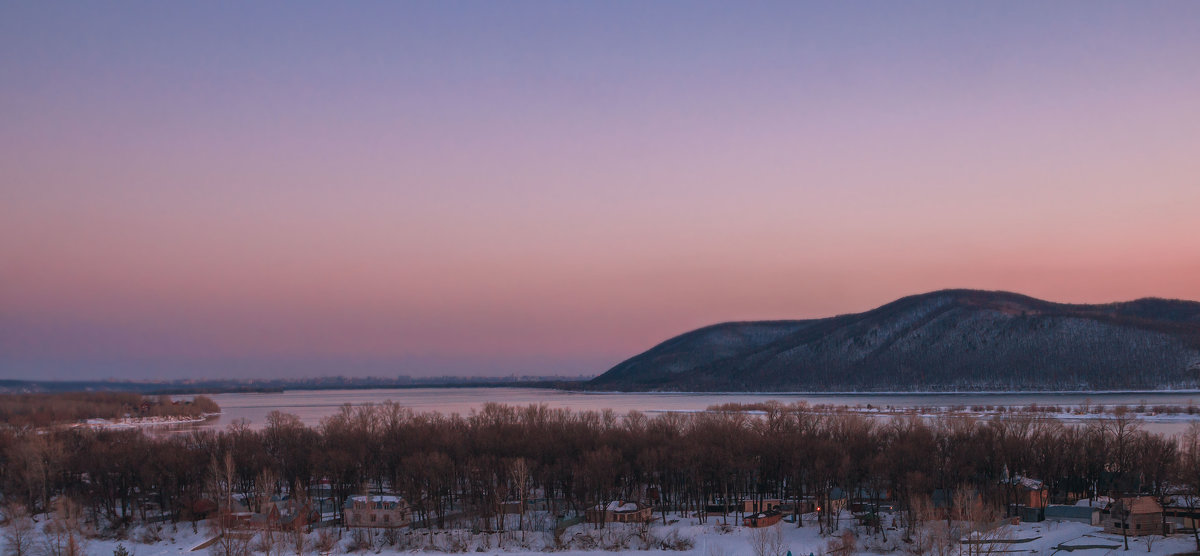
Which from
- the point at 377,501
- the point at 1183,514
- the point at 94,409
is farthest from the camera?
the point at 94,409

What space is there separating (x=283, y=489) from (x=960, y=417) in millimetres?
42449

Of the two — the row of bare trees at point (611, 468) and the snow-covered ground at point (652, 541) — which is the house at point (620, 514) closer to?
the snow-covered ground at point (652, 541)

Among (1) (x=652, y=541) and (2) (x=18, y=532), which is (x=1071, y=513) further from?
(2) (x=18, y=532)

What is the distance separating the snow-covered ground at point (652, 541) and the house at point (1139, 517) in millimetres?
634

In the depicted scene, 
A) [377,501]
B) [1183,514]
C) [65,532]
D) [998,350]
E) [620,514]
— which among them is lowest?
[65,532]

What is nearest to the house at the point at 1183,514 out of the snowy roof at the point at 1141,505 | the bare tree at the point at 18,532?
the snowy roof at the point at 1141,505

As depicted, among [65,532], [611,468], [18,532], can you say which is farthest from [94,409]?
[611,468]

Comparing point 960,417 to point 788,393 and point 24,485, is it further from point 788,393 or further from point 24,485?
point 788,393

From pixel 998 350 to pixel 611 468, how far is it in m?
136

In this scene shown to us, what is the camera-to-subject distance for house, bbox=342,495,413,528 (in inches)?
1673

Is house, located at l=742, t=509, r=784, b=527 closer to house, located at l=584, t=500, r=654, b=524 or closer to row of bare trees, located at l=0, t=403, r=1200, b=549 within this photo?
row of bare trees, located at l=0, t=403, r=1200, b=549

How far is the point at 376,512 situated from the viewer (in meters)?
42.8

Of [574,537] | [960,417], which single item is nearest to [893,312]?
[960,417]

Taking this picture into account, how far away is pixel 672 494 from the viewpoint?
50.7 metres
